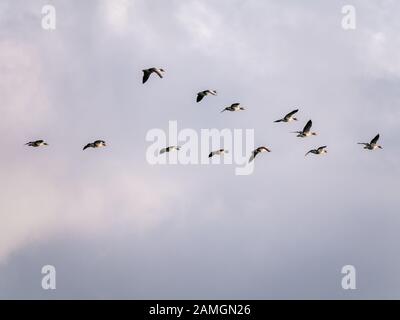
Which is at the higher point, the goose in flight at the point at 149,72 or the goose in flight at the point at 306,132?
the goose in flight at the point at 149,72

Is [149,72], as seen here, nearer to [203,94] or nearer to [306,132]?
[203,94]

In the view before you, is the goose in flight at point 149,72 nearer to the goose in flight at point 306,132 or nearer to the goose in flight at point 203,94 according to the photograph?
the goose in flight at point 203,94

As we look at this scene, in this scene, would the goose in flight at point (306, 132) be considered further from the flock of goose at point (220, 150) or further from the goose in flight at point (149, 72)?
the goose in flight at point (149, 72)

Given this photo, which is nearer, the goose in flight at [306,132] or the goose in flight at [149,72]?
the goose in flight at [149,72]

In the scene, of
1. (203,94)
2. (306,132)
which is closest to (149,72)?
(203,94)

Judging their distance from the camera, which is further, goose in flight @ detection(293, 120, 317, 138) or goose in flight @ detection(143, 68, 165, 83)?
goose in flight @ detection(293, 120, 317, 138)

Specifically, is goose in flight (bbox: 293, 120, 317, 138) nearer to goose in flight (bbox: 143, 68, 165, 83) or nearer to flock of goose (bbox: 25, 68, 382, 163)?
flock of goose (bbox: 25, 68, 382, 163)

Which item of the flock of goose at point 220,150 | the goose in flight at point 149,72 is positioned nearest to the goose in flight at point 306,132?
the flock of goose at point 220,150

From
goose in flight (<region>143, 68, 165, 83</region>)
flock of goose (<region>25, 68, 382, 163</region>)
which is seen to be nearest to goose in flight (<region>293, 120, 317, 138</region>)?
flock of goose (<region>25, 68, 382, 163</region>)

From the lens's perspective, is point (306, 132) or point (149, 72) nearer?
point (149, 72)
